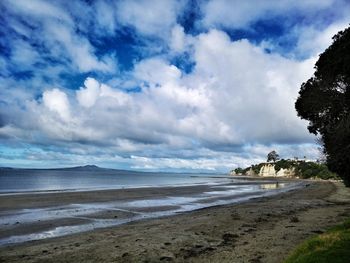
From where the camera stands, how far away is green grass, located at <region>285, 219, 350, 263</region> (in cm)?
755

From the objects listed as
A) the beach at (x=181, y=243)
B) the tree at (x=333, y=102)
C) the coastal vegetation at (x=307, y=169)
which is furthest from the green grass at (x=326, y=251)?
the coastal vegetation at (x=307, y=169)

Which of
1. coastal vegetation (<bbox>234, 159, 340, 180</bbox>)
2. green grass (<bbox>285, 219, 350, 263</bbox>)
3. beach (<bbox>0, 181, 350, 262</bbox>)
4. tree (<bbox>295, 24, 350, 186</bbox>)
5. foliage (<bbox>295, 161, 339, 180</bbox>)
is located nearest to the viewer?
green grass (<bbox>285, 219, 350, 263</bbox>)

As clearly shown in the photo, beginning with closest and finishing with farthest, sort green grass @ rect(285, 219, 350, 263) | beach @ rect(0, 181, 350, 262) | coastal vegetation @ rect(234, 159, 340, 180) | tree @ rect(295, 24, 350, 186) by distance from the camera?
green grass @ rect(285, 219, 350, 263) → beach @ rect(0, 181, 350, 262) → tree @ rect(295, 24, 350, 186) → coastal vegetation @ rect(234, 159, 340, 180)

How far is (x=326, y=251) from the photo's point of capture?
8.23 meters

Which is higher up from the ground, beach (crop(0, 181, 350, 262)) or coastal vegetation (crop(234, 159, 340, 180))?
coastal vegetation (crop(234, 159, 340, 180))

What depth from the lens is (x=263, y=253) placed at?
10914 mm

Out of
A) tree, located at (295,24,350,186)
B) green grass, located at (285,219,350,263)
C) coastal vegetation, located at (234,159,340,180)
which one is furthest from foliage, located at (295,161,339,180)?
green grass, located at (285,219,350,263)

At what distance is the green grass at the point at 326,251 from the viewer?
7.55 meters

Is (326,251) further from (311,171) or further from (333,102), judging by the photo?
(311,171)

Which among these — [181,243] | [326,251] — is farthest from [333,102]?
[326,251]

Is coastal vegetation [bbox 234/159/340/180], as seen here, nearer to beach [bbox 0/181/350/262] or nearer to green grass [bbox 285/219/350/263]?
beach [bbox 0/181/350/262]

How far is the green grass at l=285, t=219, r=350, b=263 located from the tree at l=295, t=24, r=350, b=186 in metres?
10.5

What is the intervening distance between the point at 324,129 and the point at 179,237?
14263 mm

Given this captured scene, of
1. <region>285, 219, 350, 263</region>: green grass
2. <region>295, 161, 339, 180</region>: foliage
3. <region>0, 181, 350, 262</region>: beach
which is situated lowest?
<region>0, 181, 350, 262</region>: beach
